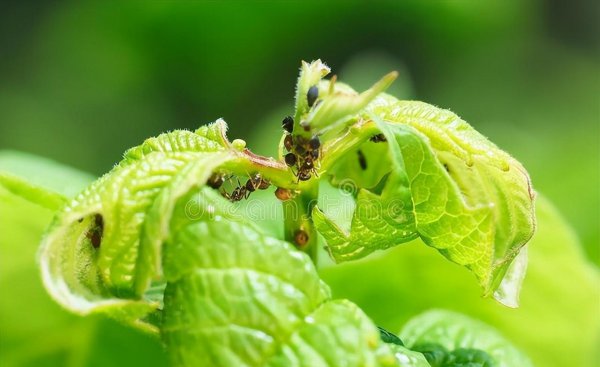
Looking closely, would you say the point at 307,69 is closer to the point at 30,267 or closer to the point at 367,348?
the point at 367,348

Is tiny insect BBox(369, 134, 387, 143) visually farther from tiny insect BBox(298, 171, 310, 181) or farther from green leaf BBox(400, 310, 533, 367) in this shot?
green leaf BBox(400, 310, 533, 367)

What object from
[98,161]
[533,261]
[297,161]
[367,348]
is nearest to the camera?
[367,348]

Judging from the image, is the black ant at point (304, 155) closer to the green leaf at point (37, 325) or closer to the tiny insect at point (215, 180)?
the tiny insect at point (215, 180)

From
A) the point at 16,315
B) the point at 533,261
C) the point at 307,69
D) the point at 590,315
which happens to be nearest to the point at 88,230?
the point at 307,69

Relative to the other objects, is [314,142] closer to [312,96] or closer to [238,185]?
[312,96]

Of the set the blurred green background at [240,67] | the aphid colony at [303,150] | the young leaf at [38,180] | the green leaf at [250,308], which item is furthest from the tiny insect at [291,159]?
the blurred green background at [240,67]

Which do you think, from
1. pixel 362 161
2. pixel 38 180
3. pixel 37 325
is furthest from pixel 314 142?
pixel 38 180

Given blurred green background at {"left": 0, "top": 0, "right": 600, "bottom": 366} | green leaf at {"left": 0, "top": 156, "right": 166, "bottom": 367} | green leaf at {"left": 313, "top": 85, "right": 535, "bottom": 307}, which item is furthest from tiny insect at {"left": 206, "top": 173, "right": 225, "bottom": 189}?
blurred green background at {"left": 0, "top": 0, "right": 600, "bottom": 366}
